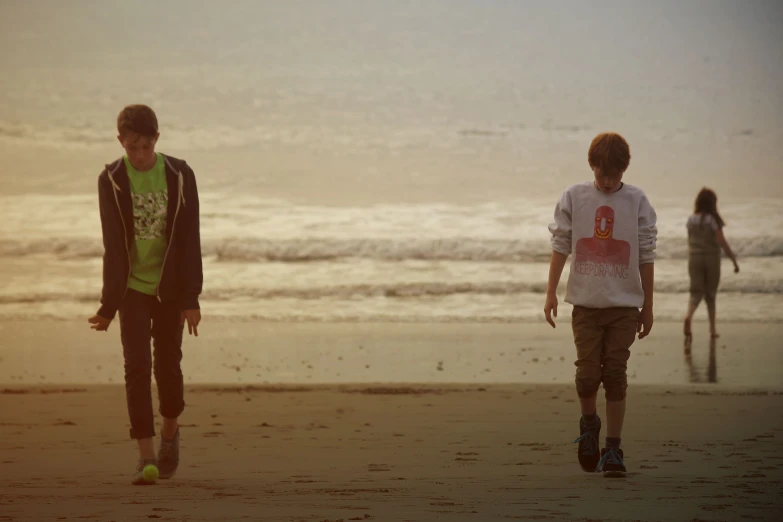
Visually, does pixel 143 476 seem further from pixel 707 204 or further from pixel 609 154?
pixel 707 204

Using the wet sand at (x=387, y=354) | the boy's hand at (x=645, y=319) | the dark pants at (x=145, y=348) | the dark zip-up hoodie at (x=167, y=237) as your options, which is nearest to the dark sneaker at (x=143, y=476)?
the dark pants at (x=145, y=348)

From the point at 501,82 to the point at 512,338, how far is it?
1026 centimetres

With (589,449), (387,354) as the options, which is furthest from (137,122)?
(387,354)

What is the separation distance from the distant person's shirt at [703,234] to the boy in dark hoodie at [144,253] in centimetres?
603

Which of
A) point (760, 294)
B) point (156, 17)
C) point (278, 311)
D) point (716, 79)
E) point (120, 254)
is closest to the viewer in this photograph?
point (120, 254)

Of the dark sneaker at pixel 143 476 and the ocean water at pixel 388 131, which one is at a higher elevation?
the ocean water at pixel 388 131

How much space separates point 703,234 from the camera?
8.50 meters

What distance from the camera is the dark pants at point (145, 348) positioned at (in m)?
3.32

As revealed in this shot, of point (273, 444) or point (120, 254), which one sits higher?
point (120, 254)

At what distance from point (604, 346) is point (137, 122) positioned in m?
1.78

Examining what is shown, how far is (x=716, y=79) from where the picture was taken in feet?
53.8

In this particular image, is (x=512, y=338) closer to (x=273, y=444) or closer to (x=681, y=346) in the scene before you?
(x=681, y=346)

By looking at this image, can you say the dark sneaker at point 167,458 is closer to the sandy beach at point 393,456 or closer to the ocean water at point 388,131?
the sandy beach at point 393,456

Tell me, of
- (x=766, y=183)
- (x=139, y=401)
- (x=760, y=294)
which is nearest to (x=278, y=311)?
(x=760, y=294)
